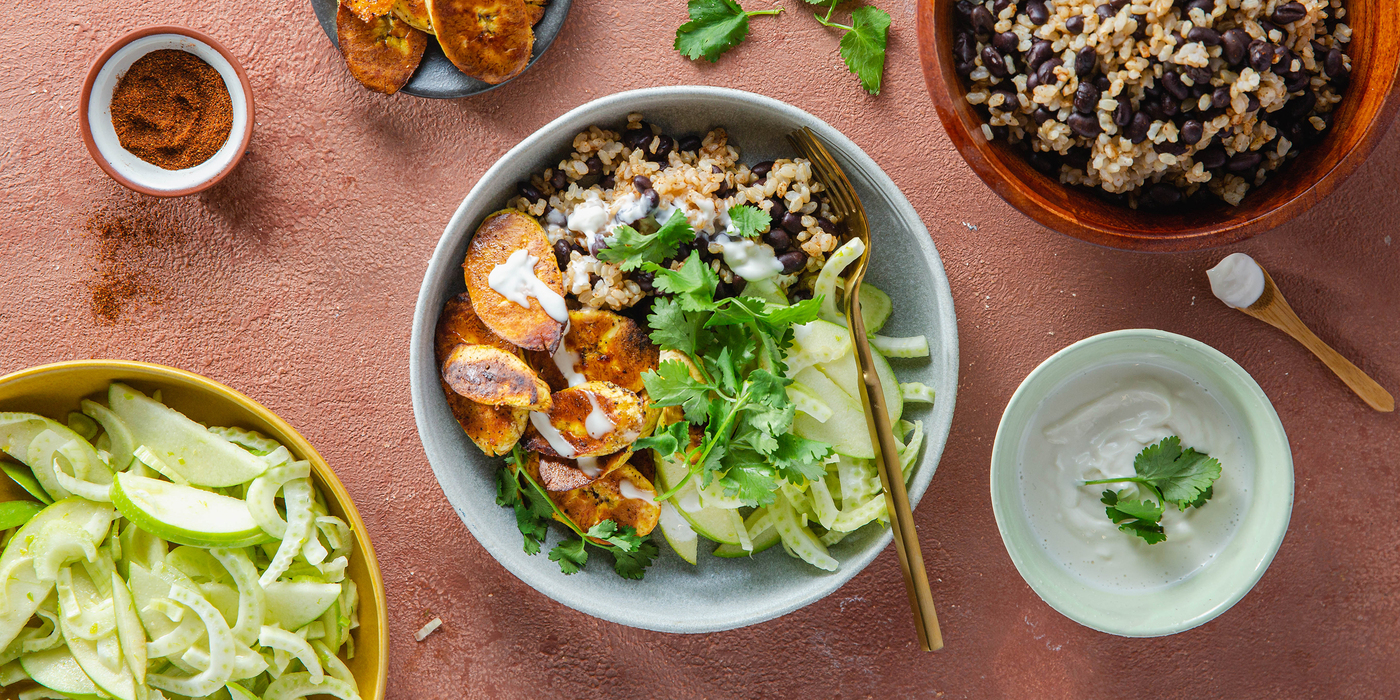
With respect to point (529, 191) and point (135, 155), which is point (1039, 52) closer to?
point (529, 191)

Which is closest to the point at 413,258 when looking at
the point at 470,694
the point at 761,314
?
the point at 761,314

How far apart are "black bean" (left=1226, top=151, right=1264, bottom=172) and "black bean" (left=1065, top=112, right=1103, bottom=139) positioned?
260 mm

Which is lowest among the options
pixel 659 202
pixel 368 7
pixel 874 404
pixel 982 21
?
pixel 874 404

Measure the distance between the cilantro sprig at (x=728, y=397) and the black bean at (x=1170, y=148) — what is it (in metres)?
0.70

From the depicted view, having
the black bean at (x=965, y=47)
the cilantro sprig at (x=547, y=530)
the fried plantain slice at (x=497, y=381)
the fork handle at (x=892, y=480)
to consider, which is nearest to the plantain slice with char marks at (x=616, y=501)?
the cilantro sprig at (x=547, y=530)

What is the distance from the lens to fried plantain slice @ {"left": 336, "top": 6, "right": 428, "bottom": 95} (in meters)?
1.90

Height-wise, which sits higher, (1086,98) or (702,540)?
(1086,98)

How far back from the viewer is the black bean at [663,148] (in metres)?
1.80

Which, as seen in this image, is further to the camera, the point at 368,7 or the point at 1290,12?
the point at 368,7

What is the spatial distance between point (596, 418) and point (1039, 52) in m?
1.08

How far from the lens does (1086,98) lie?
158cm

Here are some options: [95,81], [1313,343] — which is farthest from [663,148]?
[1313,343]

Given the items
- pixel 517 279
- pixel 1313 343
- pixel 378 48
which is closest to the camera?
pixel 517 279

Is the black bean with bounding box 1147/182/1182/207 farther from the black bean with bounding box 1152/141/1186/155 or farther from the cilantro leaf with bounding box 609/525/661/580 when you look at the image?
the cilantro leaf with bounding box 609/525/661/580
